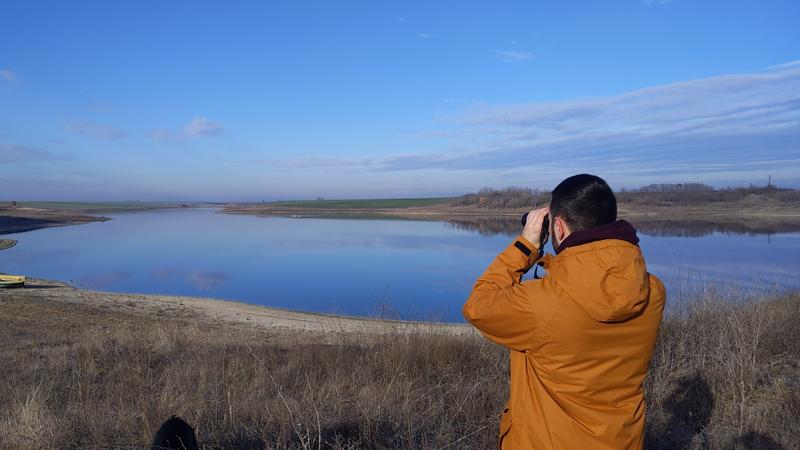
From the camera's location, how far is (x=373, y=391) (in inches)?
171

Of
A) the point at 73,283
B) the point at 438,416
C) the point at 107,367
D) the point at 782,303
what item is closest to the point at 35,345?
the point at 107,367

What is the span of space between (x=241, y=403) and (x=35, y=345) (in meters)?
7.23

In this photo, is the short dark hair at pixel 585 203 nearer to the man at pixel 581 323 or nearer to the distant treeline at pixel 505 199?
the man at pixel 581 323

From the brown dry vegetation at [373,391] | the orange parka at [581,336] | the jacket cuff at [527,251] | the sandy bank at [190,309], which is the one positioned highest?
the jacket cuff at [527,251]

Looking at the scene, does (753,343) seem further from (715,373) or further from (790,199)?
(790,199)

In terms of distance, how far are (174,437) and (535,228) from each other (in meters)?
1.80

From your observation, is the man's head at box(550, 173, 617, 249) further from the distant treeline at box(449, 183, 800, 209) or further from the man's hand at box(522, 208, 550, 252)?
the distant treeline at box(449, 183, 800, 209)

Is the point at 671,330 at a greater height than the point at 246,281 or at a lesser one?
greater

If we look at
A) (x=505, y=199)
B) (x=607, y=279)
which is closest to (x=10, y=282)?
(x=607, y=279)

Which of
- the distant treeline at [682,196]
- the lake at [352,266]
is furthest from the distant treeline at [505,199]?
the lake at [352,266]

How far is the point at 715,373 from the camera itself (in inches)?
184

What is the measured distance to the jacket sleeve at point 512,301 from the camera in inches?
66.0

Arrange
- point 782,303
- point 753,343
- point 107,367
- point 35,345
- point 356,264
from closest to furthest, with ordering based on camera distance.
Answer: point 753,343 < point 107,367 < point 782,303 < point 35,345 < point 356,264

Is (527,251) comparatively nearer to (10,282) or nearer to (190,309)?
(190,309)
